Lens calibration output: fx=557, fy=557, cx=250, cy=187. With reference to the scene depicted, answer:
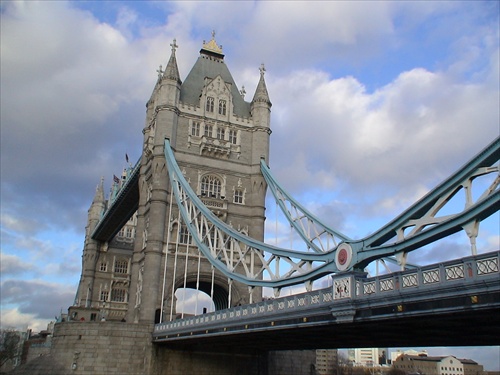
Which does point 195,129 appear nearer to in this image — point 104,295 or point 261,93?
point 261,93

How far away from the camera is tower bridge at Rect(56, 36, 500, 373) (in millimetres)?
15953

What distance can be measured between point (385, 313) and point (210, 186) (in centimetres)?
2729

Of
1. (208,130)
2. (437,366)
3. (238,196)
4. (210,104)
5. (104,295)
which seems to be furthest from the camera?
(437,366)

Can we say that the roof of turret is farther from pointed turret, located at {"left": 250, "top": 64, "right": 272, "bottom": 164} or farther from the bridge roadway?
the bridge roadway

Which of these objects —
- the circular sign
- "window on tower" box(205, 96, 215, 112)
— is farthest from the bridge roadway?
"window on tower" box(205, 96, 215, 112)

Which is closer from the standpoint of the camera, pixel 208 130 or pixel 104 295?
pixel 208 130

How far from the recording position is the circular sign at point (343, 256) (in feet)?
65.3

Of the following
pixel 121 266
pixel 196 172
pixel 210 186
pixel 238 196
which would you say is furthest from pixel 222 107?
pixel 121 266

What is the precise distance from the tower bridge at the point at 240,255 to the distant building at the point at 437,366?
350 feet

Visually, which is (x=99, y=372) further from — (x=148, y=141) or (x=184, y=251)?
(x=148, y=141)

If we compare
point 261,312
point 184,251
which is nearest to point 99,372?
point 184,251

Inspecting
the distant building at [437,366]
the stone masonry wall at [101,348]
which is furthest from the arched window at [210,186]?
the distant building at [437,366]

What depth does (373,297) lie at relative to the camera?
17422 millimetres

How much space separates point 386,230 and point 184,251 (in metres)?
23.7
